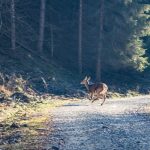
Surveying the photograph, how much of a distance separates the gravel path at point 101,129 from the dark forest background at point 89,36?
2047 cm

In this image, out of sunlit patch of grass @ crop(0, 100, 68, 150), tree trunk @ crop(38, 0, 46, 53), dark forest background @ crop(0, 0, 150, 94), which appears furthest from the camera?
dark forest background @ crop(0, 0, 150, 94)

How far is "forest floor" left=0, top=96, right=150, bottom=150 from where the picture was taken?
15.2m

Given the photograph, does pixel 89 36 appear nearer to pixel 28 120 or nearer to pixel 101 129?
pixel 28 120

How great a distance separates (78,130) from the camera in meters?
18.2

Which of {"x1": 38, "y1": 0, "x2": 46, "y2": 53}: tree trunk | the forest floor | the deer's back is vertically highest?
{"x1": 38, "y1": 0, "x2": 46, "y2": 53}: tree trunk

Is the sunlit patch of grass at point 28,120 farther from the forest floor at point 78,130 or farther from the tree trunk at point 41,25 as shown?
the tree trunk at point 41,25

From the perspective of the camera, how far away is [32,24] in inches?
1876

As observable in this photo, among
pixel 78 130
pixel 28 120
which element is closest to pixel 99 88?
pixel 28 120

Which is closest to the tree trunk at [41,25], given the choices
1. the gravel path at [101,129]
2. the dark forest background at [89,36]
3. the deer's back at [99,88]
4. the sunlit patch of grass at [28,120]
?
the dark forest background at [89,36]

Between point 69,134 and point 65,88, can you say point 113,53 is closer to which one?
point 65,88

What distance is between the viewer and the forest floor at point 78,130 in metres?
15.2

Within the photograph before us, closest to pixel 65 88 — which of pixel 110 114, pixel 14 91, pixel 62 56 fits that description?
pixel 14 91

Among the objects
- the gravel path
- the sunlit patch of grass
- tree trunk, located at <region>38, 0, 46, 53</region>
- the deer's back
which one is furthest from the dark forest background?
the gravel path

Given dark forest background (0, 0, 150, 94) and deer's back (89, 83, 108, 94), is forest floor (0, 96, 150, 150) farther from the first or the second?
dark forest background (0, 0, 150, 94)
